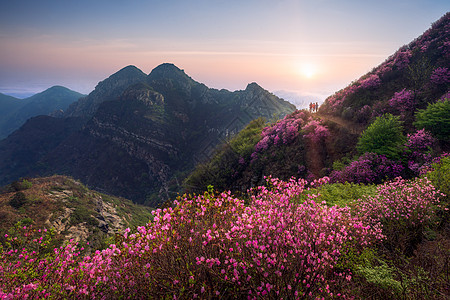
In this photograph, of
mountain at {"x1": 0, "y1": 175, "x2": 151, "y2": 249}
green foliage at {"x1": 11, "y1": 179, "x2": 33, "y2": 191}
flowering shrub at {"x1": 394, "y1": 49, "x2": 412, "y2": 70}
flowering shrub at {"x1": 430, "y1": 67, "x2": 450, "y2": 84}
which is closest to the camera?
flowering shrub at {"x1": 430, "y1": 67, "x2": 450, "y2": 84}

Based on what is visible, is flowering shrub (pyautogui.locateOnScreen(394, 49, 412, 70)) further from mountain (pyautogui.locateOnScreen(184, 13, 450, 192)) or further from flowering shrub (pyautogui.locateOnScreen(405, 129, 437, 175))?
flowering shrub (pyautogui.locateOnScreen(405, 129, 437, 175))

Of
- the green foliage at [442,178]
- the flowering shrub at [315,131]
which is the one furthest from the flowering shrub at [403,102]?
the green foliage at [442,178]

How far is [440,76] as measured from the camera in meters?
16.5

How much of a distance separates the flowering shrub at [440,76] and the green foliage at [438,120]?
6777mm

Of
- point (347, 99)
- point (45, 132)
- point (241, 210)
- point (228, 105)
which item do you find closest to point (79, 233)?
point (241, 210)

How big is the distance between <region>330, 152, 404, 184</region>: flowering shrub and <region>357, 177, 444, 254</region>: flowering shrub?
5.06 meters

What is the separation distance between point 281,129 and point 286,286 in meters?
20.4

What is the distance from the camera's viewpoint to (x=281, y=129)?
74.2 feet

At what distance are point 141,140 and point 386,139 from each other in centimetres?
12731

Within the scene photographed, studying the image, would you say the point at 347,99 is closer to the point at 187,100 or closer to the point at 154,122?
the point at 154,122

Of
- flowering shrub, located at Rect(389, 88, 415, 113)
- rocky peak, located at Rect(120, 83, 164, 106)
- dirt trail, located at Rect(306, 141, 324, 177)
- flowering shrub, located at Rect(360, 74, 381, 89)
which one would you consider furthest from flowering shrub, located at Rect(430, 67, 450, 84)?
rocky peak, located at Rect(120, 83, 164, 106)

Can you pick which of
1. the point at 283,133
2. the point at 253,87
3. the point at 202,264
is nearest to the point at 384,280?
the point at 202,264

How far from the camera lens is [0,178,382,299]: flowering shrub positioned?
349 centimetres

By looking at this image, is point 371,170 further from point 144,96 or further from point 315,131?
point 144,96
